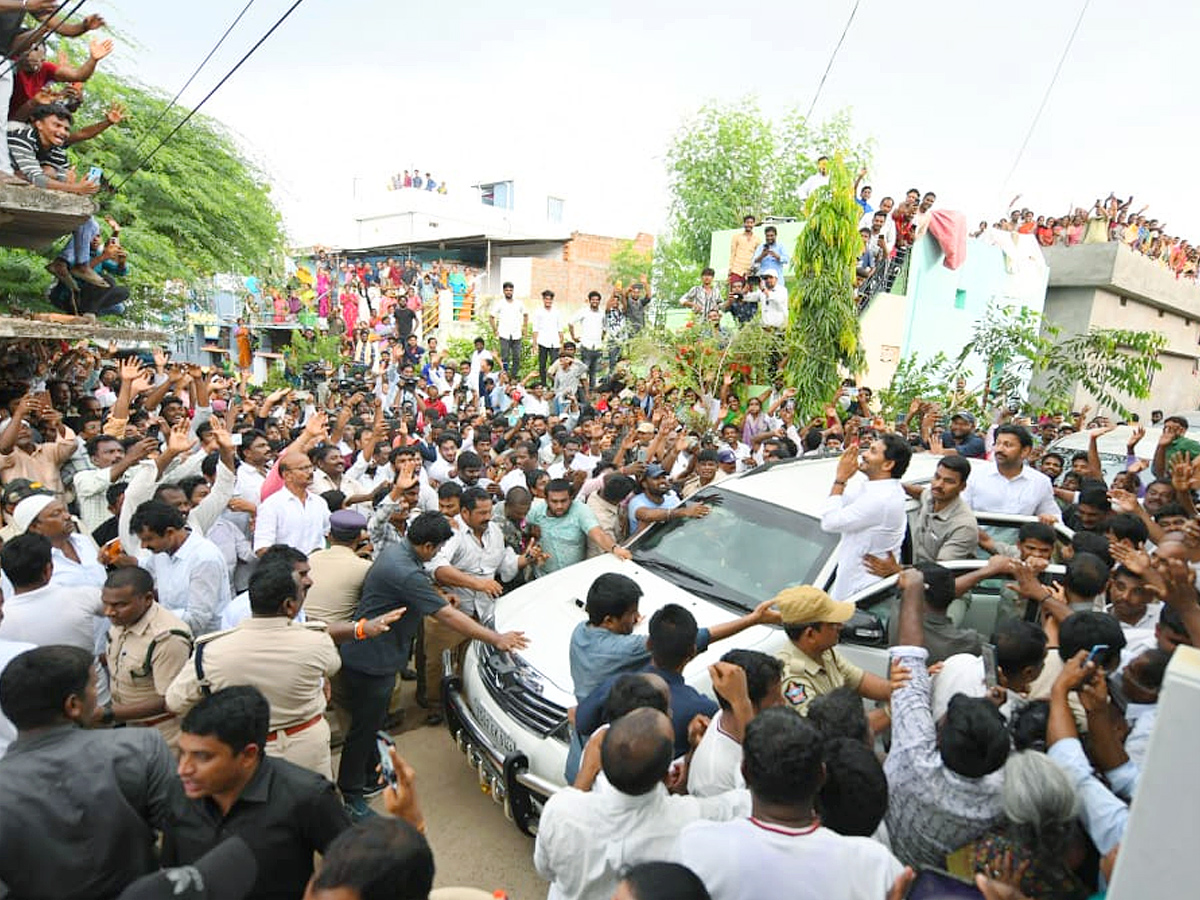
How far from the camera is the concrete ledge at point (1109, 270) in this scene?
751 inches

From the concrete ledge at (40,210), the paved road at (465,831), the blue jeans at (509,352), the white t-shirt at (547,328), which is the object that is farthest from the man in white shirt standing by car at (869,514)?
the blue jeans at (509,352)

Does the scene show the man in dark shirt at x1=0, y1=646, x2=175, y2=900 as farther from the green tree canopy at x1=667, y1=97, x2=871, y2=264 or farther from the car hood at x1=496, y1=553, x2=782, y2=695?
the green tree canopy at x1=667, y1=97, x2=871, y2=264

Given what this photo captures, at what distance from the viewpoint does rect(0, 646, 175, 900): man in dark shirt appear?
197 centimetres

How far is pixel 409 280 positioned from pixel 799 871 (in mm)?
26695

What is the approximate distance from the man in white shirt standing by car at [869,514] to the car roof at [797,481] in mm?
306

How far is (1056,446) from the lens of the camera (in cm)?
948

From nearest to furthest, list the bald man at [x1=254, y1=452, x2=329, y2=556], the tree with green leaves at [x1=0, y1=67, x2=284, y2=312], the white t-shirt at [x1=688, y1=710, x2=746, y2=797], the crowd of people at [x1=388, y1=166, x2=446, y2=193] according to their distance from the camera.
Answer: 1. the white t-shirt at [x1=688, y1=710, x2=746, y2=797]
2. the bald man at [x1=254, y1=452, x2=329, y2=556]
3. the tree with green leaves at [x1=0, y1=67, x2=284, y2=312]
4. the crowd of people at [x1=388, y1=166, x2=446, y2=193]

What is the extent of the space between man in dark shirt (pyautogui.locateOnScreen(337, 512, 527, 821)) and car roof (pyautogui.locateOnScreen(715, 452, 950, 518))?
200cm

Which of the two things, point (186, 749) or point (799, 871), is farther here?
point (186, 749)

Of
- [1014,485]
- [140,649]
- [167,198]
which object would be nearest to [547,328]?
[167,198]

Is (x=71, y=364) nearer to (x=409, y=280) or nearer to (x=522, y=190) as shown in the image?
(x=409, y=280)

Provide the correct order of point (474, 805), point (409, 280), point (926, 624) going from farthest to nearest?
point (409, 280)
point (474, 805)
point (926, 624)

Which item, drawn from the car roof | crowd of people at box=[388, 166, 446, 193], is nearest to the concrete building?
the car roof

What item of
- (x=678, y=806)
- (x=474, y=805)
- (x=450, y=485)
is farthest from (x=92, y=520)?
(x=678, y=806)
